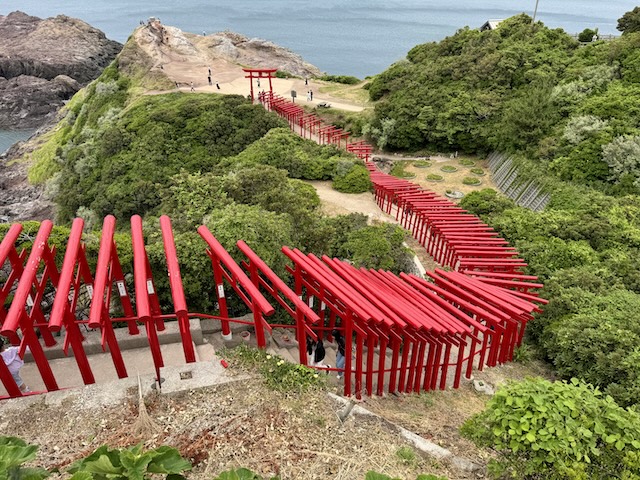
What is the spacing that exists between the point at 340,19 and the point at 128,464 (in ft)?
478

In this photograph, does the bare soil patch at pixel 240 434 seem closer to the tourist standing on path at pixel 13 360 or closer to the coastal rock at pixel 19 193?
the tourist standing on path at pixel 13 360

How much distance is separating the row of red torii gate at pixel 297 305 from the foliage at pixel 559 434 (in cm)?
257

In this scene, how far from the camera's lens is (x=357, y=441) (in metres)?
6.60

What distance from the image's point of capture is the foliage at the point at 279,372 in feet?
24.1

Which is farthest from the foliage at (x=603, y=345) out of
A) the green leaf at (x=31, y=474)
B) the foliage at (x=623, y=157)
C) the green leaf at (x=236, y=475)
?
the foliage at (x=623, y=157)

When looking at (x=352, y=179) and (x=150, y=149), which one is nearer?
(x=352, y=179)

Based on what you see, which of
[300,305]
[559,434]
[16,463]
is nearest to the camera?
[16,463]

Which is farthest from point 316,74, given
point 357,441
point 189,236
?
point 357,441

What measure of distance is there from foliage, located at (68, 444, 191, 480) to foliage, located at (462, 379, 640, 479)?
157 inches

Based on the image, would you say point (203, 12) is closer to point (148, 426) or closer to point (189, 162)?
point (189, 162)

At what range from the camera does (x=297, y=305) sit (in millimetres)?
7387

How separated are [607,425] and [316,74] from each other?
56.6 meters

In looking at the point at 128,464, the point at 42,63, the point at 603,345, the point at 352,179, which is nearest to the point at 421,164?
the point at 352,179

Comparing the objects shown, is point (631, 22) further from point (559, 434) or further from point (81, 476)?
point (81, 476)
